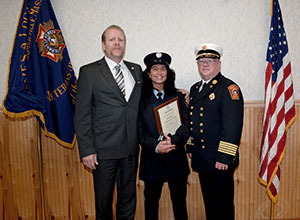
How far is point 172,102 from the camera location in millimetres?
1775

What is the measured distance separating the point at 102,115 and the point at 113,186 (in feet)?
1.82

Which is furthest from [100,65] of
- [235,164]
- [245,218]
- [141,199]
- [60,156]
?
[245,218]

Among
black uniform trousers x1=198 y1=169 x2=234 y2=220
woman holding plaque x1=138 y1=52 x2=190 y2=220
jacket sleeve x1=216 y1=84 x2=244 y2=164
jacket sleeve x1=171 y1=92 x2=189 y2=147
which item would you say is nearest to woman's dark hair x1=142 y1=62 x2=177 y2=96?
woman holding plaque x1=138 y1=52 x2=190 y2=220

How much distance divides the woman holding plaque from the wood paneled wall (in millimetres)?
610

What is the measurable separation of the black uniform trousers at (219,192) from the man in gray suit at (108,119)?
0.59m

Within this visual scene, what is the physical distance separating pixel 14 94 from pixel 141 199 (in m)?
1.51

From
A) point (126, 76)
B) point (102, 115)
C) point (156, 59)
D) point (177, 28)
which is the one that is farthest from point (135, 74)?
point (177, 28)

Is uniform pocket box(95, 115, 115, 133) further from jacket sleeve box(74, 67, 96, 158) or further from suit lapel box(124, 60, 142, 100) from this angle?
suit lapel box(124, 60, 142, 100)

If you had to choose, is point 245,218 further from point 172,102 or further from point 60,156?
point 60,156

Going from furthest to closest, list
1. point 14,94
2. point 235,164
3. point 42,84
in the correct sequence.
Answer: point 42,84 → point 14,94 → point 235,164

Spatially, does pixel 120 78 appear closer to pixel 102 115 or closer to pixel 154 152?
pixel 102 115

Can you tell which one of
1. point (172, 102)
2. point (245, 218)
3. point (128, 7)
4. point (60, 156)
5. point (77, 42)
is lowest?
point (245, 218)

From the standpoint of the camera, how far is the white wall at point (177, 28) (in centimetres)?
228

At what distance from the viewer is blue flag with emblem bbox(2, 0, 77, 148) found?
197 centimetres
